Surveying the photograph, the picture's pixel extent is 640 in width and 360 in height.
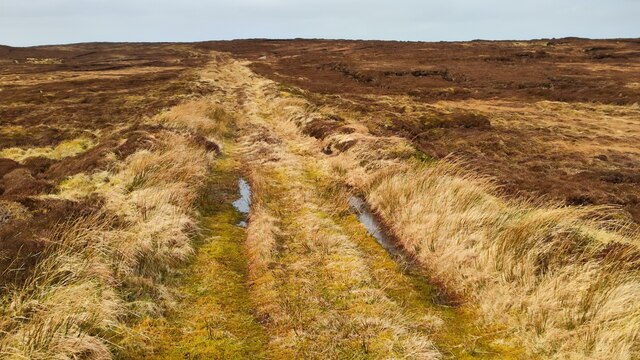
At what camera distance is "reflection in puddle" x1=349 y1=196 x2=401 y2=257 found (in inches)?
431

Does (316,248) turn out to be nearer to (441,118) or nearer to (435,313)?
(435,313)

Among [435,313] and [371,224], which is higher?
[371,224]

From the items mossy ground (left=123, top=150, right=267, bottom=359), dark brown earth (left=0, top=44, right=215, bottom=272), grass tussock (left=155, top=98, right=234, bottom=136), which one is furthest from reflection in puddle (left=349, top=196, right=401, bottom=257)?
grass tussock (left=155, top=98, right=234, bottom=136)

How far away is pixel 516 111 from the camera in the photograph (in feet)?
115

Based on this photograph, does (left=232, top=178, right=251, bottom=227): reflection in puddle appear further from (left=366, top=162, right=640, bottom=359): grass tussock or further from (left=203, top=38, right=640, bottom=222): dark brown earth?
(left=203, top=38, right=640, bottom=222): dark brown earth

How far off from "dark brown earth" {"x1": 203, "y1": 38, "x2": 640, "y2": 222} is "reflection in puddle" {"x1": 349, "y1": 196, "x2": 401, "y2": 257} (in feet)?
13.6

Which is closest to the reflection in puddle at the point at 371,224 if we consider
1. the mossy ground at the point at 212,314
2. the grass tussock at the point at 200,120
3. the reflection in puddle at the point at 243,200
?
the reflection in puddle at the point at 243,200

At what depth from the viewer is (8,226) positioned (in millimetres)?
8656

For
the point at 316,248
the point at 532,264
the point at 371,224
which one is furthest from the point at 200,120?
the point at 532,264

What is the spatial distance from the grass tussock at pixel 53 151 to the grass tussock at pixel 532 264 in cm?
1797

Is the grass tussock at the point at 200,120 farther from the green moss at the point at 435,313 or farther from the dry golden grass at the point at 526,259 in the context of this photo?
the green moss at the point at 435,313

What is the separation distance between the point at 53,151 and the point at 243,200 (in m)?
14.5

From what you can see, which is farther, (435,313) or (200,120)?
(200,120)

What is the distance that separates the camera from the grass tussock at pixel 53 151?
72.3 feet
